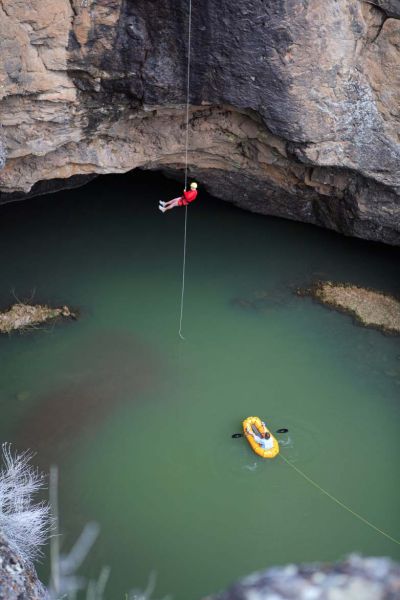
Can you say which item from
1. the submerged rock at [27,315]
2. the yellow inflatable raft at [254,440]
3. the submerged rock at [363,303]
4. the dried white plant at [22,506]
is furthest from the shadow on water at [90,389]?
the submerged rock at [363,303]

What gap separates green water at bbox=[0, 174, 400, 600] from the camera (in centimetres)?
896

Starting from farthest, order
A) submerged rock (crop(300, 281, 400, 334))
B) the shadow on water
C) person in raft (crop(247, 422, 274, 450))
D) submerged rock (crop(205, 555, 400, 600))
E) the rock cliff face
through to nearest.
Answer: submerged rock (crop(300, 281, 400, 334)) → the shadow on water → person in raft (crop(247, 422, 274, 450)) → the rock cliff face → submerged rock (crop(205, 555, 400, 600))

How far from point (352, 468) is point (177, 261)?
531 centimetres

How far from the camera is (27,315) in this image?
38.5 ft

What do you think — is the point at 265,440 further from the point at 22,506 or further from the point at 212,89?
the point at 212,89

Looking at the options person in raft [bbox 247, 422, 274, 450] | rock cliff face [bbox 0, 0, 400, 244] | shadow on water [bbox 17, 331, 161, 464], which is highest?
rock cliff face [bbox 0, 0, 400, 244]

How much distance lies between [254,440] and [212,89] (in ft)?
16.7

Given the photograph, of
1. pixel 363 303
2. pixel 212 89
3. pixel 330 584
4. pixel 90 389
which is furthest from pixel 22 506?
pixel 330 584

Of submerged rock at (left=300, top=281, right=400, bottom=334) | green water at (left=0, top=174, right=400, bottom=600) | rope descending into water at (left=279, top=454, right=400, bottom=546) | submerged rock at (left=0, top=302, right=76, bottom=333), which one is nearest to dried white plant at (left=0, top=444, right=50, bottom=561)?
green water at (left=0, top=174, right=400, bottom=600)

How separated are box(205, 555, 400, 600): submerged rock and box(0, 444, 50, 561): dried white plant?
233 inches

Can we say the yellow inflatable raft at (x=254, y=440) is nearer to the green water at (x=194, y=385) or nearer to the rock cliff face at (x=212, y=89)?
the green water at (x=194, y=385)

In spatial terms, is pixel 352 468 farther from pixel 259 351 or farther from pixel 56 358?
pixel 56 358

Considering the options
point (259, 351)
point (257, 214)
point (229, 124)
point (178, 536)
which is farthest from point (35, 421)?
point (257, 214)

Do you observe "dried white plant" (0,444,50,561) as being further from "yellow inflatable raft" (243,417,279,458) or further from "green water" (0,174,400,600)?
"yellow inflatable raft" (243,417,279,458)
